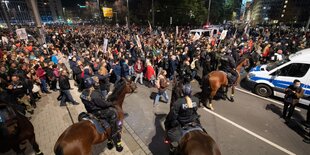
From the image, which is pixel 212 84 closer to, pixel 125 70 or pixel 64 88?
pixel 125 70

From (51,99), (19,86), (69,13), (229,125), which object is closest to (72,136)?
(19,86)

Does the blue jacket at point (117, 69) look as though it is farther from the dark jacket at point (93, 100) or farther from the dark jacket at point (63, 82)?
the dark jacket at point (93, 100)

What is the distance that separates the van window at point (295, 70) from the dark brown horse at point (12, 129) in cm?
1008

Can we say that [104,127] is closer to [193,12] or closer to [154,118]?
[154,118]

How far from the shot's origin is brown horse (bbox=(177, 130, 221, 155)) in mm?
3135

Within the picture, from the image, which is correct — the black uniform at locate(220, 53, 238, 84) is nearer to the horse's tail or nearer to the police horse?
the police horse

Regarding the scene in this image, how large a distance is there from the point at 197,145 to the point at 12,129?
14.4ft

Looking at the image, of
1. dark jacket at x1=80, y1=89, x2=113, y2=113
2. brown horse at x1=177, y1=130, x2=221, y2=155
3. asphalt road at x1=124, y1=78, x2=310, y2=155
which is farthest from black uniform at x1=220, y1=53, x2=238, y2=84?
dark jacket at x1=80, y1=89, x2=113, y2=113

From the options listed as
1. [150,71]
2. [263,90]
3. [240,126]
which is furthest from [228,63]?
[150,71]

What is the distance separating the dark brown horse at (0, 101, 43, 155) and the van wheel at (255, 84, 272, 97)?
31.6 feet

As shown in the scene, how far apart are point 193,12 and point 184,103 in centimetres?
3848

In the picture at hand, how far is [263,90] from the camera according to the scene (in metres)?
8.49

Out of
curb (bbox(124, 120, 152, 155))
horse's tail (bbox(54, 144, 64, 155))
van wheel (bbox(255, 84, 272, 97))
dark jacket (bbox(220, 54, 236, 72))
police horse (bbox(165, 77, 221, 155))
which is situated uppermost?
dark jacket (bbox(220, 54, 236, 72))

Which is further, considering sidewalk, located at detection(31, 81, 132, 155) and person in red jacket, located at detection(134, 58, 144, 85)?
person in red jacket, located at detection(134, 58, 144, 85)
